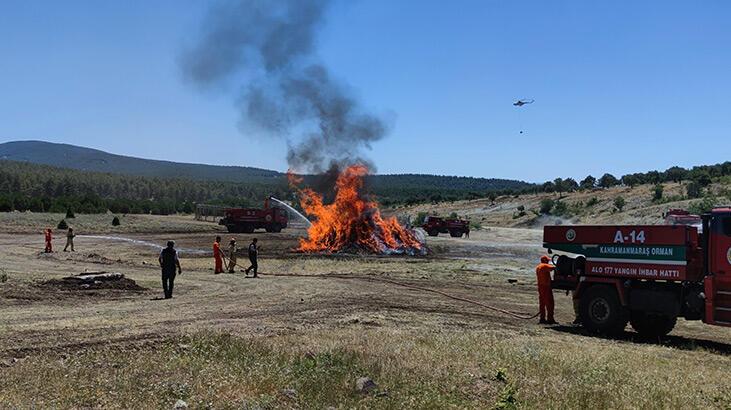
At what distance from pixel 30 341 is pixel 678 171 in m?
101

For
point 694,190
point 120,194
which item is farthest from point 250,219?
point 120,194

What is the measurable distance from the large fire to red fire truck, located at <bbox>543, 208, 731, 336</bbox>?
1008 inches

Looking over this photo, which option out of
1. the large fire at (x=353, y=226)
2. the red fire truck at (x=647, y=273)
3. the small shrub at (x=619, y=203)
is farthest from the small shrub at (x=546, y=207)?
the red fire truck at (x=647, y=273)

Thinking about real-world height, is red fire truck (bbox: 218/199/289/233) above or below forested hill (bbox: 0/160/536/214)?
below

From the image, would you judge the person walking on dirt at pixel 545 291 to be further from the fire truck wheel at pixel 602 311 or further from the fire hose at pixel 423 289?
the fire truck wheel at pixel 602 311

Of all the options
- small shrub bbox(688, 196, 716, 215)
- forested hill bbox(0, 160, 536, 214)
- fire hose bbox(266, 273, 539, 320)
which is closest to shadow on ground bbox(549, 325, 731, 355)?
fire hose bbox(266, 273, 539, 320)

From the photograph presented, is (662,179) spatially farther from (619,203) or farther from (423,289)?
(423,289)

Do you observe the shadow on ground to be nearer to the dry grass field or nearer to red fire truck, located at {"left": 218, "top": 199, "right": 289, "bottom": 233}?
the dry grass field

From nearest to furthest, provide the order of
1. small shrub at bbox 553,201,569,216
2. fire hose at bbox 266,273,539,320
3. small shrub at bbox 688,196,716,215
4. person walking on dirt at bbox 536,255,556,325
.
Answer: person walking on dirt at bbox 536,255,556,325
fire hose at bbox 266,273,539,320
small shrub at bbox 688,196,716,215
small shrub at bbox 553,201,569,216

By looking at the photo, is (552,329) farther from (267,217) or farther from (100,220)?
(100,220)

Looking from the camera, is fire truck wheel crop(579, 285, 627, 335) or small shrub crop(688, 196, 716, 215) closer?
fire truck wheel crop(579, 285, 627, 335)

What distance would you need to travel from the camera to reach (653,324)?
16.0 m

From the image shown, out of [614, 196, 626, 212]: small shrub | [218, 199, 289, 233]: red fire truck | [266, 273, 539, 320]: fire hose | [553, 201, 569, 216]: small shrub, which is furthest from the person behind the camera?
[553, 201, 569, 216]: small shrub

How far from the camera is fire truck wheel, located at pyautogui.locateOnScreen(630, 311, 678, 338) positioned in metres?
15.9
